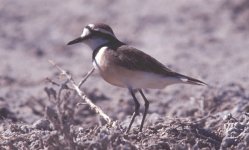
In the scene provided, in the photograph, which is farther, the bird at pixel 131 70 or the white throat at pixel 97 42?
the white throat at pixel 97 42

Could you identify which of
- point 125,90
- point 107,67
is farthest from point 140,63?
point 125,90

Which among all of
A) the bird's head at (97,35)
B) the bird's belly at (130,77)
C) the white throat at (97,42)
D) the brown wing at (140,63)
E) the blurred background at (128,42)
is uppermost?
the blurred background at (128,42)

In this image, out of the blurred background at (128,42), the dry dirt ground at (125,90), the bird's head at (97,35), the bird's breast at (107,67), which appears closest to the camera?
the dry dirt ground at (125,90)

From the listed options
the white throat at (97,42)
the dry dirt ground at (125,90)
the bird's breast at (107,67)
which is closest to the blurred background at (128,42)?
the dry dirt ground at (125,90)

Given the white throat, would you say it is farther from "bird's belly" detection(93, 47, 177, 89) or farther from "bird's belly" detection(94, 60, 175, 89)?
"bird's belly" detection(94, 60, 175, 89)

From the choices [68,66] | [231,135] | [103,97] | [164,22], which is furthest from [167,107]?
[164,22]

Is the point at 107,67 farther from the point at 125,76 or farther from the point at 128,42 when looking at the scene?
the point at 128,42

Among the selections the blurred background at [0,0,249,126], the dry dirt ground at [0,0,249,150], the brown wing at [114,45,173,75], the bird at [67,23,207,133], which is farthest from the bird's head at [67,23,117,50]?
the blurred background at [0,0,249,126]

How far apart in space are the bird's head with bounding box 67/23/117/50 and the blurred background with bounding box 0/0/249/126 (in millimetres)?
2121

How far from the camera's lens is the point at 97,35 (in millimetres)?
7125

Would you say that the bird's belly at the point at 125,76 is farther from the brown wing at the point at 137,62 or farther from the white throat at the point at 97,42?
the white throat at the point at 97,42

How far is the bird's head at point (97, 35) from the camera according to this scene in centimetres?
711

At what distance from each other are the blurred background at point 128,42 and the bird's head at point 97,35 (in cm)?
212

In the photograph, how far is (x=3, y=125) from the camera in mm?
7359
